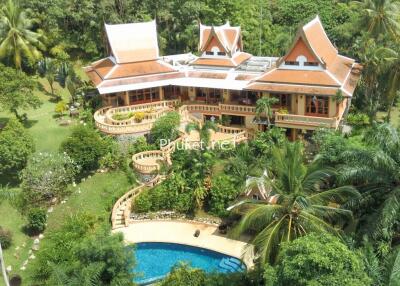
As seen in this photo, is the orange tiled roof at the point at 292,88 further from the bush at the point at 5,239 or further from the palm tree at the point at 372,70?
the bush at the point at 5,239

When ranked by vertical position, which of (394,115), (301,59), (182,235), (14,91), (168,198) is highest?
(301,59)

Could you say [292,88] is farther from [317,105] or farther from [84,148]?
[84,148]

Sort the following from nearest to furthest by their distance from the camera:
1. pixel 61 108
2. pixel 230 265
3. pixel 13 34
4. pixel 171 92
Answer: pixel 230 265 < pixel 171 92 < pixel 61 108 < pixel 13 34

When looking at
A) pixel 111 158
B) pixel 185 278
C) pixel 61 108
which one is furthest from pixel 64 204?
pixel 61 108

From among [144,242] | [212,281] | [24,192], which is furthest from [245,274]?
[24,192]

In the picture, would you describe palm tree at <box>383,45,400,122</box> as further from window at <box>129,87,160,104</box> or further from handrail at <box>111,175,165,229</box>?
window at <box>129,87,160,104</box>

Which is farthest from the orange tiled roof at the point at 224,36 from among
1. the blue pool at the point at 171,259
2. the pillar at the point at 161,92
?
the blue pool at the point at 171,259
